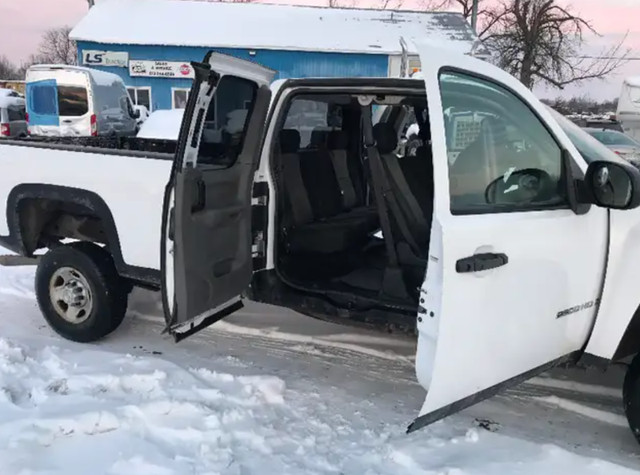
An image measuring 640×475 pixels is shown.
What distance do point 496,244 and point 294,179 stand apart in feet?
7.44

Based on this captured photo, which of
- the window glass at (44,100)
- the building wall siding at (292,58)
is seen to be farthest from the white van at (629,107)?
the window glass at (44,100)

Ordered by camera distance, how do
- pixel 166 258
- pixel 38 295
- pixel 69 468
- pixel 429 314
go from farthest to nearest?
pixel 38 295, pixel 166 258, pixel 69 468, pixel 429 314

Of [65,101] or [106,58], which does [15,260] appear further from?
[106,58]

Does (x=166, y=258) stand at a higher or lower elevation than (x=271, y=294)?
higher

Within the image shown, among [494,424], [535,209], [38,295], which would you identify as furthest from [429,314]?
[38,295]

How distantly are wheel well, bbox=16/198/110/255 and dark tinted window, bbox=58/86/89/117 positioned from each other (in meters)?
14.0

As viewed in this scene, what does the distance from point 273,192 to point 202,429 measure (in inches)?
→ 66.8

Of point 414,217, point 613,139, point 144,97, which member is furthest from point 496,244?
point 144,97

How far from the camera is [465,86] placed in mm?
2916

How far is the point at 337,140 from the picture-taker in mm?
5309

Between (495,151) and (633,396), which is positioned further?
(633,396)

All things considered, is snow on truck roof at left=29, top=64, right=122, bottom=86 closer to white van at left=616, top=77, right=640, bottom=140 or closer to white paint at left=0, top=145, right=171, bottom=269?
white paint at left=0, top=145, right=171, bottom=269

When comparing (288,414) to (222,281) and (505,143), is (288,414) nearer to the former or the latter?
(222,281)

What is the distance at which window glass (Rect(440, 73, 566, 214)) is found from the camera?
9.36ft
